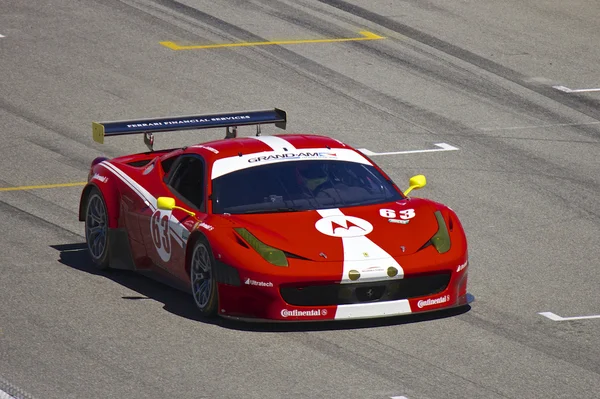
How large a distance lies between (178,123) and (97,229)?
1.27 m

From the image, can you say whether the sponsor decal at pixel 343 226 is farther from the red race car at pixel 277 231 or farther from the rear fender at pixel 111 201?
the rear fender at pixel 111 201

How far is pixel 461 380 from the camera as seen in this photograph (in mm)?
8375

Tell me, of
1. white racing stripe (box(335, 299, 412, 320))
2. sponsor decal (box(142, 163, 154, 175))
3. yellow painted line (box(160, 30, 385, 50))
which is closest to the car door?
sponsor decal (box(142, 163, 154, 175))

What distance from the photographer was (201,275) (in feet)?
32.6

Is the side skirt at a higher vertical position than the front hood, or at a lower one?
lower

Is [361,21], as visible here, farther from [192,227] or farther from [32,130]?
[192,227]

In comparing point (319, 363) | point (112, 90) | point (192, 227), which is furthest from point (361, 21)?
point (319, 363)

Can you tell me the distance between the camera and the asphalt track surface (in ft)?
28.2

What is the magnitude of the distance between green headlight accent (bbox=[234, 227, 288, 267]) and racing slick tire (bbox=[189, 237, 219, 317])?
29cm

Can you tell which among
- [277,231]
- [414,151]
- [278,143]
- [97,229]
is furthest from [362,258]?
[414,151]

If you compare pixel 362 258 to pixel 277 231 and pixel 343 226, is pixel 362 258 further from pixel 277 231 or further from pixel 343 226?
pixel 277 231

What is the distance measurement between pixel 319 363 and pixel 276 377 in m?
0.41

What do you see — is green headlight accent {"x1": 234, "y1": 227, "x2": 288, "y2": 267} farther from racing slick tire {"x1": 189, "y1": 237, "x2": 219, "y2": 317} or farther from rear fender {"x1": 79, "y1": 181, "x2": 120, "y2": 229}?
rear fender {"x1": 79, "y1": 181, "x2": 120, "y2": 229}

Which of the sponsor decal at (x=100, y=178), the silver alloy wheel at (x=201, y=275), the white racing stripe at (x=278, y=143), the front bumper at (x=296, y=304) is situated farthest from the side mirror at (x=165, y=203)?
the sponsor decal at (x=100, y=178)
